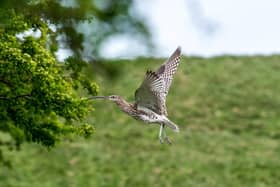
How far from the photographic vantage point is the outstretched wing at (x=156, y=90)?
7484 millimetres

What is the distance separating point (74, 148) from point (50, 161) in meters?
1.33

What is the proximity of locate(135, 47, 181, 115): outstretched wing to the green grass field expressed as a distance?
10896mm

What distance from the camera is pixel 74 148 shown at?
24297 mm

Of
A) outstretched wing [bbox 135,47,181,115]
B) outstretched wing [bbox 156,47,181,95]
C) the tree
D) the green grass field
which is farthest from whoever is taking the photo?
Answer: the green grass field

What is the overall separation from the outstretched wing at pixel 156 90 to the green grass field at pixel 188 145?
1090 centimetres

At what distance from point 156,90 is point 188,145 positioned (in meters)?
17.3

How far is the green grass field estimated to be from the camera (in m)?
21.9

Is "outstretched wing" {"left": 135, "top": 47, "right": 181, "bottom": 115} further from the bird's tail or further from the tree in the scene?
the tree

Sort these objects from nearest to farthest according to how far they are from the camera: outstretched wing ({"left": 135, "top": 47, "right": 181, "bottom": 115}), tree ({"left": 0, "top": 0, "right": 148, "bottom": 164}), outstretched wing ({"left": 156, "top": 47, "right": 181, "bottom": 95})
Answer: outstretched wing ({"left": 135, "top": 47, "right": 181, "bottom": 115})
outstretched wing ({"left": 156, "top": 47, "right": 181, "bottom": 95})
tree ({"left": 0, "top": 0, "right": 148, "bottom": 164})

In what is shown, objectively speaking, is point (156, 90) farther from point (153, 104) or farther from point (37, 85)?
point (37, 85)

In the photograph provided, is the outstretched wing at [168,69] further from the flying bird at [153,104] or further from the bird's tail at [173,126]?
the bird's tail at [173,126]

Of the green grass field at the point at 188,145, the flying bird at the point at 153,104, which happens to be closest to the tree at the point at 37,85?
the flying bird at the point at 153,104

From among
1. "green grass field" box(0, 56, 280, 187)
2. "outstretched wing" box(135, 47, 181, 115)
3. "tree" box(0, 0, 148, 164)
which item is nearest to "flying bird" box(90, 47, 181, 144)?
"outstretched wing" box(135, 47, 181, 115)

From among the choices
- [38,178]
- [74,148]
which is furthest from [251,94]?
[38,178]
